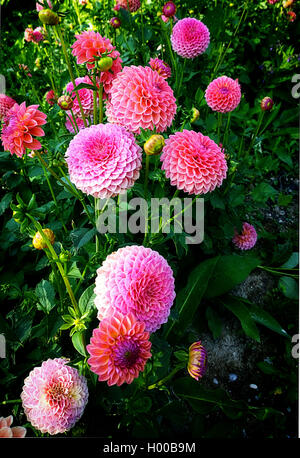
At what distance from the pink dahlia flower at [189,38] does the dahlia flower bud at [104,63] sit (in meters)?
0.66

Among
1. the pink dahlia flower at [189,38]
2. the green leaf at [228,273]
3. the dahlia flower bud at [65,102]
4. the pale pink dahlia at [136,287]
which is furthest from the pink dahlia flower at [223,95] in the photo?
the pale pink dahlia at [136,287]

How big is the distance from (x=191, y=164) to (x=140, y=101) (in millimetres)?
199

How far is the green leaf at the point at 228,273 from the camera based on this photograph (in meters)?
1.48

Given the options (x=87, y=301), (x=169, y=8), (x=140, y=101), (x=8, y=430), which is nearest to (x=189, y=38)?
(x=169, y=8)

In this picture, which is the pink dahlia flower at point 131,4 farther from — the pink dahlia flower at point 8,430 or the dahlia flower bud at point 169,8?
the pink dahlia flower at point 8,430

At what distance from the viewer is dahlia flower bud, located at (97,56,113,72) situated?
87 cm

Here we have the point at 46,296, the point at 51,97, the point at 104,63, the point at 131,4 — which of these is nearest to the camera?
the point at 104,63

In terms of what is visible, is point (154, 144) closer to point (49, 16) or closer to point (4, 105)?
point (49, 16)

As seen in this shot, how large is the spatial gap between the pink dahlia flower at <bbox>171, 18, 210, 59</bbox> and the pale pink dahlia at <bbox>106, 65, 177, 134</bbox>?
0.60m

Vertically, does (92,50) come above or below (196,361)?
above

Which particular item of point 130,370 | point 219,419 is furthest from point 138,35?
point 219,419

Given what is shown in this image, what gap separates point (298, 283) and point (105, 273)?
130 cm

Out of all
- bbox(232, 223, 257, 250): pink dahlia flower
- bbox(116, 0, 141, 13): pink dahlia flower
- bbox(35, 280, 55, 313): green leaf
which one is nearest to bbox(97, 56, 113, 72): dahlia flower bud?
bbox(35, 280, 55, 313): green leaf

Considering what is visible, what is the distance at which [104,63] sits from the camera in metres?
0.87
